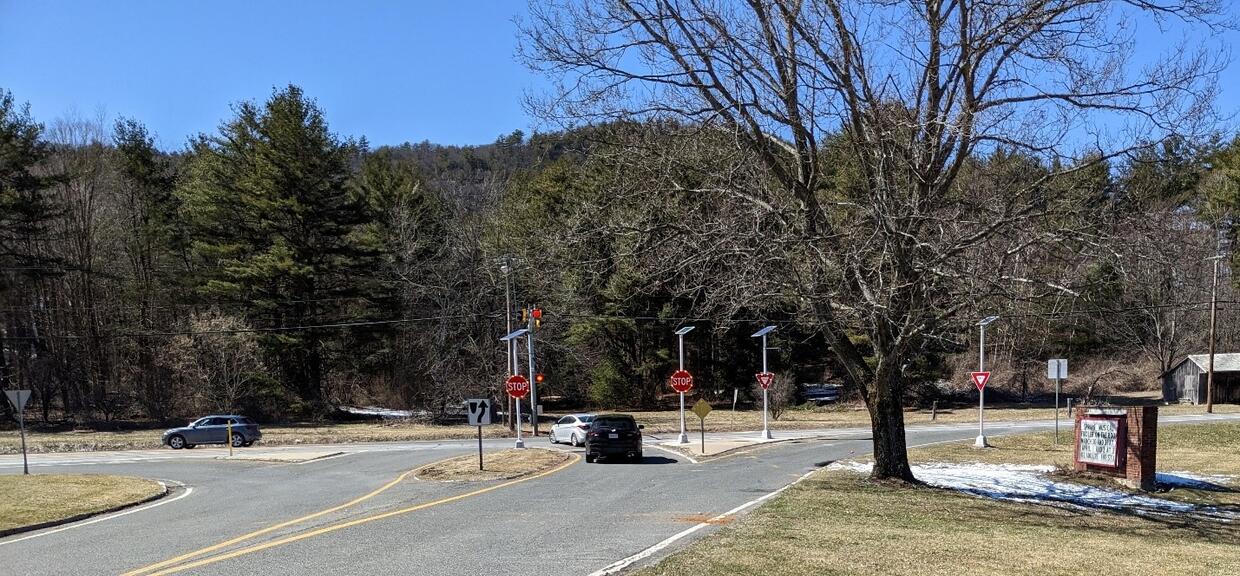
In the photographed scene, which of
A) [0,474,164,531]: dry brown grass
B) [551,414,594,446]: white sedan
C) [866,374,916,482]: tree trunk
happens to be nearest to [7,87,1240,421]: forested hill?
[551,414,594,446]: white sedan

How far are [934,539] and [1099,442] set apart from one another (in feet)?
43.1

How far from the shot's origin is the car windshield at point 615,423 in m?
26.5

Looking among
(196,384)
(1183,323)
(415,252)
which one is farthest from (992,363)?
(196,384)

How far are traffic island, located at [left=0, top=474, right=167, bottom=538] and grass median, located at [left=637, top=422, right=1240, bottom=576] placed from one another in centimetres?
1253

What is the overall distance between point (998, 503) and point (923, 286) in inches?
190

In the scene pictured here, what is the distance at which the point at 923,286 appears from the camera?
1520 cm

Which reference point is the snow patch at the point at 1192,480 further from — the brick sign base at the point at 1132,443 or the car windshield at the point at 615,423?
the car windshield at the point at 615,423

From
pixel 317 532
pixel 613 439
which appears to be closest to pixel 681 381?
pixel 613 439

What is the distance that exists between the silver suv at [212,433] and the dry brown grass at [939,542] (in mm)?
29529

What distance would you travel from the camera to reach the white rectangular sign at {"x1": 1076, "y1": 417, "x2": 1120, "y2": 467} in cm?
2120

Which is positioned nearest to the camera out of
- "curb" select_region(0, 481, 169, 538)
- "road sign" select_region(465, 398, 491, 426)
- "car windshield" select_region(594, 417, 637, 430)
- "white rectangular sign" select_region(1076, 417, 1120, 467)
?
"curb" select_region(0, 481, 169, 538)

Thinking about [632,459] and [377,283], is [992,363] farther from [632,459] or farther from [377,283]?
[632,459]

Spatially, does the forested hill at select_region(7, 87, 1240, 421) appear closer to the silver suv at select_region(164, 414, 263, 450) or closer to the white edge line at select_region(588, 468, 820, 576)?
the silver suv at select_region(164, 414, 263, 450)

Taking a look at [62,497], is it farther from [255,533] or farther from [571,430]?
[571,430]
